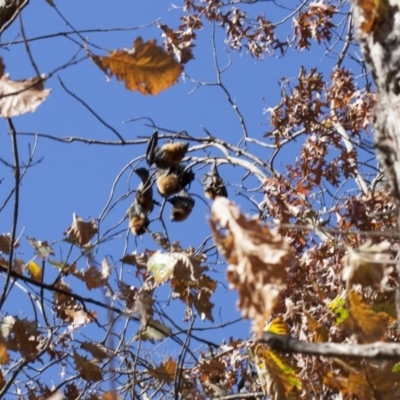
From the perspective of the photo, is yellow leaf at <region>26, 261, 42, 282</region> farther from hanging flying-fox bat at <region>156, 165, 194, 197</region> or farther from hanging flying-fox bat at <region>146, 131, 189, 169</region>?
hanging flying-fox bat at <region>146, 131, 189, 169</region>

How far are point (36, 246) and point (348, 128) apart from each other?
3.34m

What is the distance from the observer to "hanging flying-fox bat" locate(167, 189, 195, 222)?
5.38 metres

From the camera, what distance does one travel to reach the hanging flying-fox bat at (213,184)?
5.97 meters

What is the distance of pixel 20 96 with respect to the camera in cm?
255

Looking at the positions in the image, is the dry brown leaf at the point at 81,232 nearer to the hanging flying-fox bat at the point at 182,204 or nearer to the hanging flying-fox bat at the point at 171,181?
the hanging flying-fox bat at the point at 171,181

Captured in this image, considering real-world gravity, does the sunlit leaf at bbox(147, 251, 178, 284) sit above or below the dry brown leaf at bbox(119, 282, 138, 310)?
below

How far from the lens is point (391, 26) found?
6.88ft

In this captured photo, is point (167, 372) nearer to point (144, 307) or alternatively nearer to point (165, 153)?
point (144, 307)

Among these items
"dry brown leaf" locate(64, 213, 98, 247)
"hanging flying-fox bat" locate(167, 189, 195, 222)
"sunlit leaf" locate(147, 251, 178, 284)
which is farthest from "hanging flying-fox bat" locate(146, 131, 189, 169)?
"sunlit leaf" locate(147, 251, 178, 284)

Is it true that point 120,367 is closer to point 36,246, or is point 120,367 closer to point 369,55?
point 36,246

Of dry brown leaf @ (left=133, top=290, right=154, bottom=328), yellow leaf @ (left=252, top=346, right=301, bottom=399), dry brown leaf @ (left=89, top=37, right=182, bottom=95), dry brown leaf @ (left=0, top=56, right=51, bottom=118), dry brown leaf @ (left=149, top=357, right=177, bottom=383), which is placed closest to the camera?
dry brown leaf @ (left=0, top=56, right=51, bottom=118)

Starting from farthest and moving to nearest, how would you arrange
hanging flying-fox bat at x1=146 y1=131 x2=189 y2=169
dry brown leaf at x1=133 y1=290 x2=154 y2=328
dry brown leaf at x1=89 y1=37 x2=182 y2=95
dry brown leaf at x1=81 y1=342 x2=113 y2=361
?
1. hanging flying-fox bat at x1=146 y1=131 x2=189 y2=169
2. dry brown leaf at x1=81 y1=342 x2=113 y2=361
3. dry brown leaf at x1=133 y1=290 x2=154 y2=328
4. dry brown leaf at x1=89 y1=37 x2=182 y2=95

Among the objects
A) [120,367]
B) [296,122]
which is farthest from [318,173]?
[120,367]

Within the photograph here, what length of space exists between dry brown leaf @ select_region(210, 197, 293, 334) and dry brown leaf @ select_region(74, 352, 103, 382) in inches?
89.5
